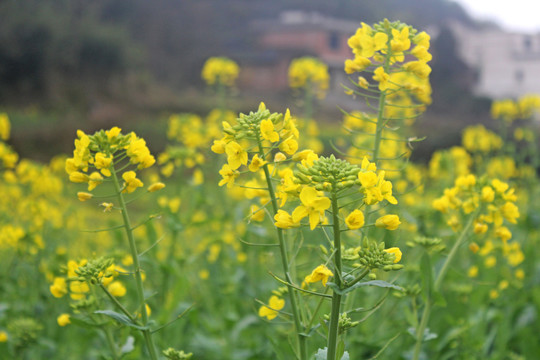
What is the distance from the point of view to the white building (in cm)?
868

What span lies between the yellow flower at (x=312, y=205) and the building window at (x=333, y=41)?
13.4 m

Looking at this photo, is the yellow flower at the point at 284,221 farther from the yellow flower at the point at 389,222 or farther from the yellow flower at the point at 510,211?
the yellow flower at the point at 510,211

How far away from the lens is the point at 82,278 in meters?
1.61

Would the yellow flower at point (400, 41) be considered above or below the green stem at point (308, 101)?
above

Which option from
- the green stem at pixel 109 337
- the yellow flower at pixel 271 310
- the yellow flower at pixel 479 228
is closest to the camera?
the yellow flower at pixel 271 310

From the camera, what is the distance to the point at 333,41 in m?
15.1

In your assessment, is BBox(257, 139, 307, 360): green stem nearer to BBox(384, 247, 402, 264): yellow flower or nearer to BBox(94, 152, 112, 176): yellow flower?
BBox(384, 247, 402, 264): yellow flower

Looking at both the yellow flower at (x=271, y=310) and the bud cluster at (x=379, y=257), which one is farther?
the yellow flower at (x=271, y=310)

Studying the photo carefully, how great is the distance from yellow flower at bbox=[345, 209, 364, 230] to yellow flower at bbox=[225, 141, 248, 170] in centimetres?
40

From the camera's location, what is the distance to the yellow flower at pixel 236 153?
1491 mm

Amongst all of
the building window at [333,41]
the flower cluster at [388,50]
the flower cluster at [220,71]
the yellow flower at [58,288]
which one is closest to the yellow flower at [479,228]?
the flower cluster at [388,50]

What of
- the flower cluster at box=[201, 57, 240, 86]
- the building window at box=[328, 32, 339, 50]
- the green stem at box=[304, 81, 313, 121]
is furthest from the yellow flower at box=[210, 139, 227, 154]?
the building window at box=[328, 32, 339, 50]

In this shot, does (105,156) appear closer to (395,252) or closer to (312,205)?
(312,205)

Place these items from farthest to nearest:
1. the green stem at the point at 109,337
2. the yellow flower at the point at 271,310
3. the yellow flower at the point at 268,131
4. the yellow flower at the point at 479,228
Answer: the yellow flower at the point at 479,228 → the green stem at the point at 109,337 → the yellow flower at the point at 271,310 → the yellow flower at the point at 268,131
